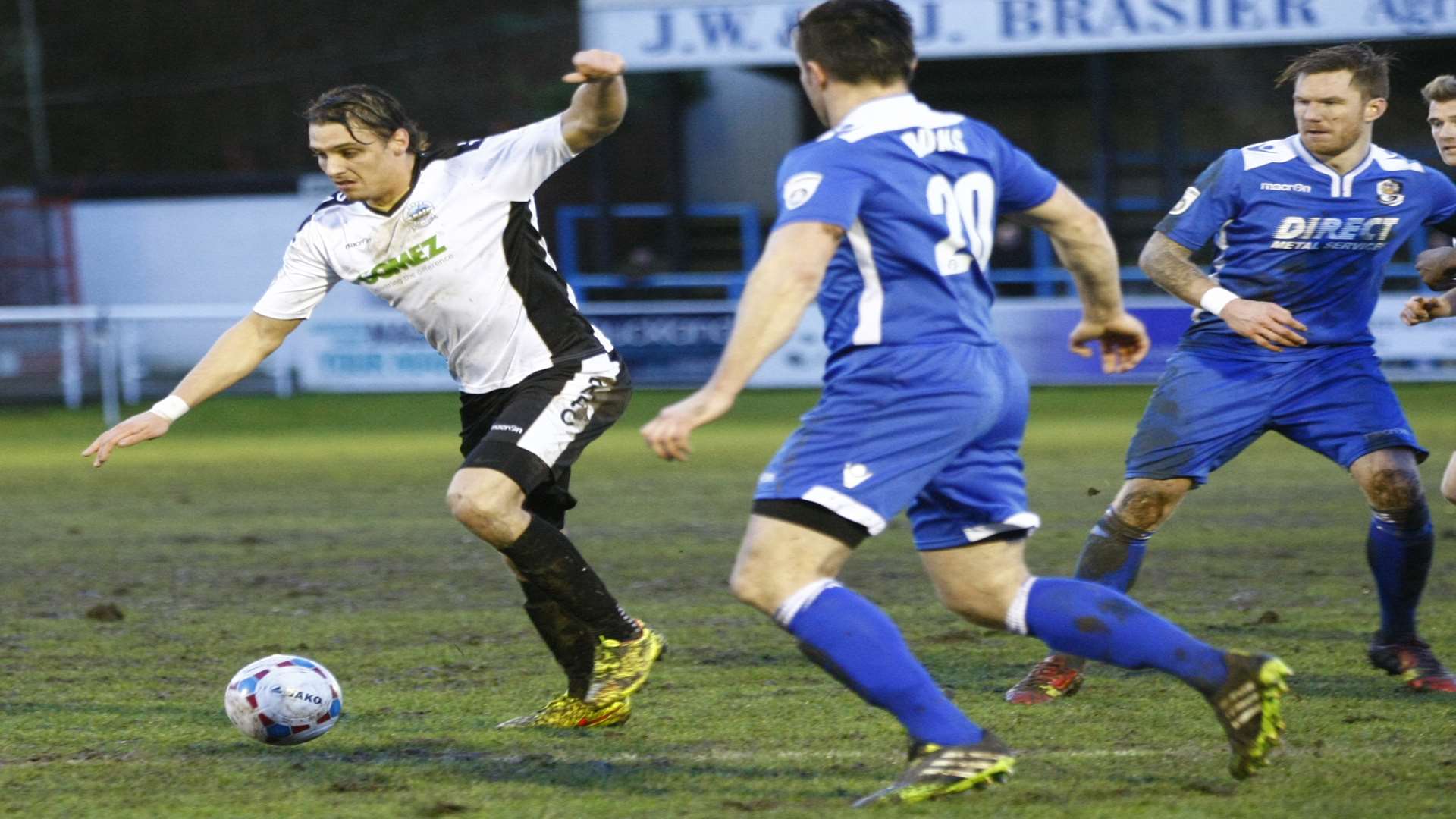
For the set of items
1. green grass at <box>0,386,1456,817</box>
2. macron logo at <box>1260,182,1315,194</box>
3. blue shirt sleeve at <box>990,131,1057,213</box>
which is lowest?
green grass at <box>0,386,1456,817</box>

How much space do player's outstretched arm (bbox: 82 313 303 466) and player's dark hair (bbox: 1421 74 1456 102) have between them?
11.9 ft

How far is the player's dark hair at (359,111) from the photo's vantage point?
5.20m

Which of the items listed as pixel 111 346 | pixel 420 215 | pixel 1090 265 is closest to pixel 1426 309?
pixel 1090 265

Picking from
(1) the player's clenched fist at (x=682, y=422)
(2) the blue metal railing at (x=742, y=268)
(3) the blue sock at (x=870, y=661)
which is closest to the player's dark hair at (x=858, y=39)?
(1) the player's clenched fist at (x=682, y=422)

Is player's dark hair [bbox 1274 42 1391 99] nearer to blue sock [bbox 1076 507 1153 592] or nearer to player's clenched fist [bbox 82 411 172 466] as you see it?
blue sock [bbox 1076 507 1153 592]

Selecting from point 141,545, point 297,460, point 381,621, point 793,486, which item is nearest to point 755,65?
point 297,460

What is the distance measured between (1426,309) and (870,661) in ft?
8.74

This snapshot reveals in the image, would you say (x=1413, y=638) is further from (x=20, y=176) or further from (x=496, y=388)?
(x=20, y=176)

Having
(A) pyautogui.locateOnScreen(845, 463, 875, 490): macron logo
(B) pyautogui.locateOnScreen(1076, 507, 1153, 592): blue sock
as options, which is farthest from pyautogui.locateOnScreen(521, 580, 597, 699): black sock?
(A) pyautogui.locateOnScreen(845, 463, 875, 490): macron logo

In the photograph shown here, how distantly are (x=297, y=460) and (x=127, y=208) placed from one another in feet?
52.1

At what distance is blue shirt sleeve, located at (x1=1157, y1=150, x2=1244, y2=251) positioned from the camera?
18.1 ft

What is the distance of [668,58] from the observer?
2244cm

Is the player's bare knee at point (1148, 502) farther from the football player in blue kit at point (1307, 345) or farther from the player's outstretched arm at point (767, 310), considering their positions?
the player's outstretched arm at point (767, 310)

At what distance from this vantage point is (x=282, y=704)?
500 centimetres
